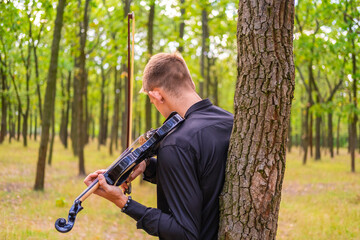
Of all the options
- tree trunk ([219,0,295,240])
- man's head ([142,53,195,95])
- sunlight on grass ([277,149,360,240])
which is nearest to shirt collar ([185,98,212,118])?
man's head ([142,53,195,95])

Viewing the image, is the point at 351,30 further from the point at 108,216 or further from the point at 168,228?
the point at 168,228

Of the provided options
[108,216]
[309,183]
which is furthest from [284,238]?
[309,183]

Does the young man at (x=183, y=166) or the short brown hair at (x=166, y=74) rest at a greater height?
the short brown hair at (x=166, y=74)

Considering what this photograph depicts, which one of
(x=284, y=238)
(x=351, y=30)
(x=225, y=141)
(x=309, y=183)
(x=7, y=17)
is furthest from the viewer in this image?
(x=309, y=183)

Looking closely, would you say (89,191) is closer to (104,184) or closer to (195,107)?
(104,184)

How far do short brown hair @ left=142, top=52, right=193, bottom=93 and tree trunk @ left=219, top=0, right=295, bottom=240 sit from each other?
477 millimetres

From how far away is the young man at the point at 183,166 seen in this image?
2078mm

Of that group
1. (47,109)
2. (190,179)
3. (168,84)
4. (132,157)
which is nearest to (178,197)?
(190,179)

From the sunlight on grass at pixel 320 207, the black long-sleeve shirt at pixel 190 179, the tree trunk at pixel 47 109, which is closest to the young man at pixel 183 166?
the black long-sleeve shirt at pixel 190 179

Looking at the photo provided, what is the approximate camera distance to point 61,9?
33.2ft

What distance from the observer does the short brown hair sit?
8.07 ft

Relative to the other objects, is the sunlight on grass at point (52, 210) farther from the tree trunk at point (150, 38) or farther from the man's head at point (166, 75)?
the man's head at point (166, 75)

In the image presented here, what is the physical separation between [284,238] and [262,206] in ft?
19.0

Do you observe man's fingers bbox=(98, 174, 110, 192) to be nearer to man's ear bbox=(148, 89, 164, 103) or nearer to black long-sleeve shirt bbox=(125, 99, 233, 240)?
black long-sleeve shirt bbox=(125, 99, 233, 240)
